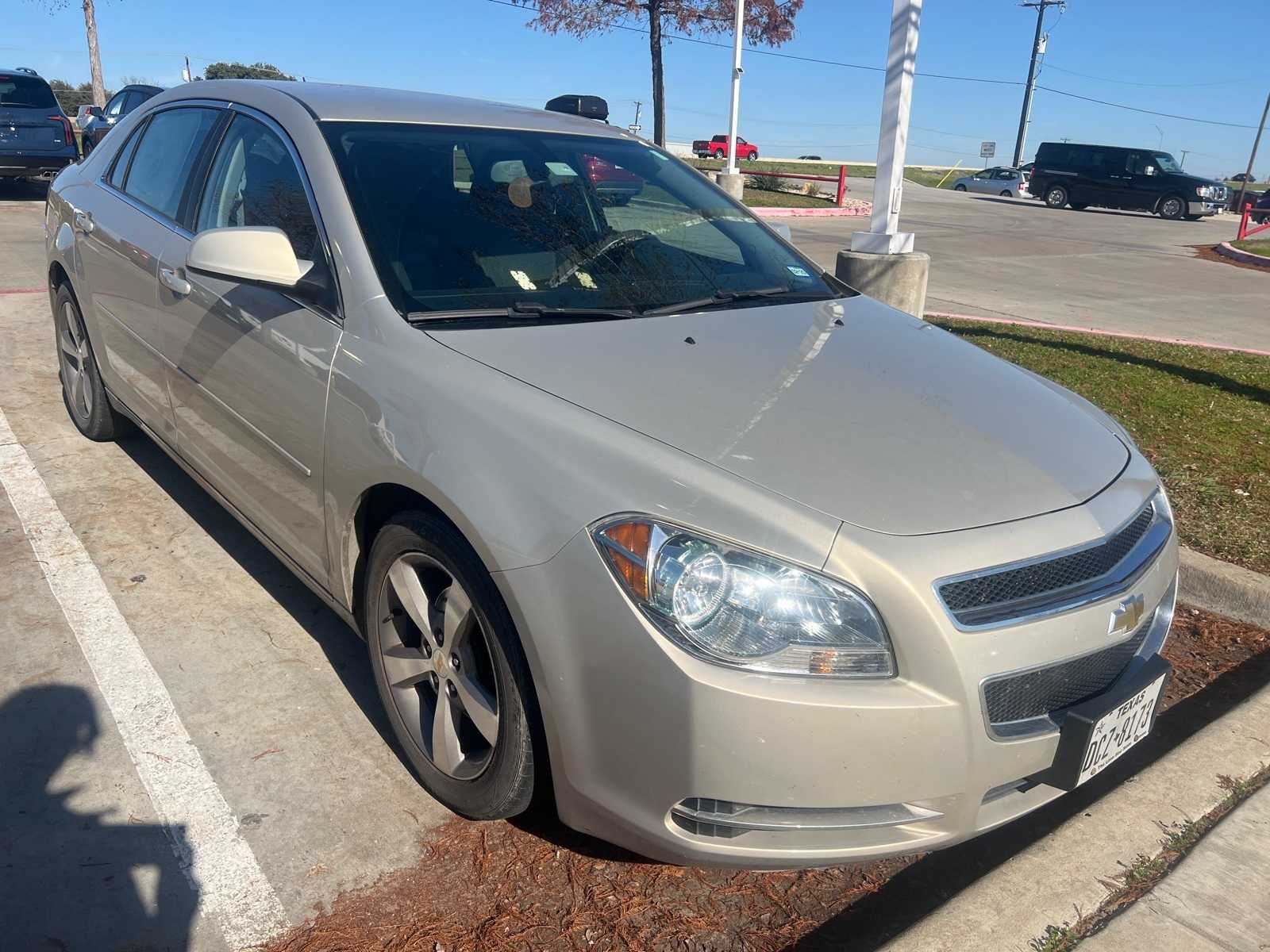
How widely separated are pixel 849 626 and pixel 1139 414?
441 cm

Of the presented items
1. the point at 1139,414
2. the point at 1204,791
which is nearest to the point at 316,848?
the point at 1204,791

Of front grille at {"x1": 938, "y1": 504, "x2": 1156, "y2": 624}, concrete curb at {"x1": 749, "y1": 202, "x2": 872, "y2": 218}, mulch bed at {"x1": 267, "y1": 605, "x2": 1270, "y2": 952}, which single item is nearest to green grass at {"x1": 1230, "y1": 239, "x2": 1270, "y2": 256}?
concrete curb at {"x1": 749, "y1": 202, "x2": 872, "y2": 218}

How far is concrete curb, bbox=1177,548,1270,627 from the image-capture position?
3627mm

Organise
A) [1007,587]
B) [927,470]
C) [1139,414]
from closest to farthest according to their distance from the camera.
Answer: 1. [1007,587]
2. [927,470]
3. [1139,414]

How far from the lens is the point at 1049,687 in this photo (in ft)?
6.60

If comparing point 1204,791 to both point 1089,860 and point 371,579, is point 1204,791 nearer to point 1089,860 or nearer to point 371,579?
point 1089,860

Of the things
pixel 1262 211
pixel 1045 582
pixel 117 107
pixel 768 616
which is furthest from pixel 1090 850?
pixel 1262 211

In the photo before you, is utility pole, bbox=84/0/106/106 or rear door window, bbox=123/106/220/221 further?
utility pole, bbox=84/0/106/106

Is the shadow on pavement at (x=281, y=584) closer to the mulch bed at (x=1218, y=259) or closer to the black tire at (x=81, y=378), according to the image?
the black tire at (x=81, y=378)

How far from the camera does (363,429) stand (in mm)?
2467

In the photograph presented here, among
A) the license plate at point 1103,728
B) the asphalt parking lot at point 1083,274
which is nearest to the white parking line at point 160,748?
the license plate at point 1103,728

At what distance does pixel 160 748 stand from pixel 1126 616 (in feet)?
7.97

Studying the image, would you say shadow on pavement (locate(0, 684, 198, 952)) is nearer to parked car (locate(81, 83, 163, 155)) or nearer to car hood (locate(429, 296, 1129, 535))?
car hood (locate(429, 296, 1129, 535))

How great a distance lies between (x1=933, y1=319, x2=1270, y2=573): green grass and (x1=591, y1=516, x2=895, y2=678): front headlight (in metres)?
2.68
